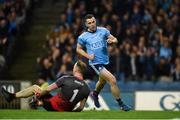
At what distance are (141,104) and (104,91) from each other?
130 centimetres

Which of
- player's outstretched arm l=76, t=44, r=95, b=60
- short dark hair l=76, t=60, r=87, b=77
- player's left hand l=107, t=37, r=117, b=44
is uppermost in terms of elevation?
player's left hand l=107, t=37, r=117, b=44

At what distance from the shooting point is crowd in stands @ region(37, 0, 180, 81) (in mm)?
24094

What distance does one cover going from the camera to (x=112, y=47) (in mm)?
24781

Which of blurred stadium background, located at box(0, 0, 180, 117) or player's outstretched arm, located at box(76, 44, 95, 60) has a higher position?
player's outstretched arm, located at box(76, 44, 95, 60)

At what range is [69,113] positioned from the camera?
603 inches

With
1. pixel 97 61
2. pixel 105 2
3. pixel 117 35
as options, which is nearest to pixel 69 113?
pixel 97 61

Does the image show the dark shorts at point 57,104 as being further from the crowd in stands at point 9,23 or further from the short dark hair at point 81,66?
the crowd in stands at point 9,23

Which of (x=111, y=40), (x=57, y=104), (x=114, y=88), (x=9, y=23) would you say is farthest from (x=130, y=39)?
(x=57, y=104)

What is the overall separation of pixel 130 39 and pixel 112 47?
74cm

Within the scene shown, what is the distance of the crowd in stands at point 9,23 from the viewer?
26.2 m

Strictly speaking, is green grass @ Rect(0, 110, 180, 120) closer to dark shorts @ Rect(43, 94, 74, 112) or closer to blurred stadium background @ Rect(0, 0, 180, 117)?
dark shorts @ Rect(43, 94, 74, 112)

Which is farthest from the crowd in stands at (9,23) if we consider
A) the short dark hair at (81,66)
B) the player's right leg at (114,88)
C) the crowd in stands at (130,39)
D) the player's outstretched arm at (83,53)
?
the short dark hair at (81,66)

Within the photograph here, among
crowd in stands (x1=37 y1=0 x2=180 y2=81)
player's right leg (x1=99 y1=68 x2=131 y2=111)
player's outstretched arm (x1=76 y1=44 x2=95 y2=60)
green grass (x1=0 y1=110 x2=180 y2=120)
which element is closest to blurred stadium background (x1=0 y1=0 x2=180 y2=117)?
crowd in stands (x1=37 y1=0 x2=180 y2=81)

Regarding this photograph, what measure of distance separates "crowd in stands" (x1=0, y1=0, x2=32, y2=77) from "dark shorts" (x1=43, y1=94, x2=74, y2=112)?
31.7 feet
